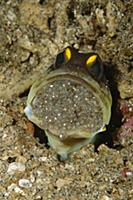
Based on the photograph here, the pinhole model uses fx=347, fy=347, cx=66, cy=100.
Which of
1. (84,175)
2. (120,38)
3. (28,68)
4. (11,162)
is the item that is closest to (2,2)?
(28,68)

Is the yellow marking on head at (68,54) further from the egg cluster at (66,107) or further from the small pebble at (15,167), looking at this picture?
the small pebble at (15,167)

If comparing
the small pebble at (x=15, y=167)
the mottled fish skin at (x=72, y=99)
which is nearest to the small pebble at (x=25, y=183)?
the small pebble at (x=15, y=167)

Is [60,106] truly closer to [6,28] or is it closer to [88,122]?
[88,122]

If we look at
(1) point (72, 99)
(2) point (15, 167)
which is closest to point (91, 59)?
(1) point (72, 99)

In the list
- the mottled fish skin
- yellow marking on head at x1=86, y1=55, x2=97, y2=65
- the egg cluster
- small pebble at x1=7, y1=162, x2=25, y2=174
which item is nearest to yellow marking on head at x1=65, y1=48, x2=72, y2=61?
the mottled fish skin

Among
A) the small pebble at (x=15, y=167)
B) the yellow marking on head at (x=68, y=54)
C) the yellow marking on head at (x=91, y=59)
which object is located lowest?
the small pebble at (x=15, y=167)

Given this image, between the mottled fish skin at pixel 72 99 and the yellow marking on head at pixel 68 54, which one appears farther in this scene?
the yellow marking on head at pixel 68 54

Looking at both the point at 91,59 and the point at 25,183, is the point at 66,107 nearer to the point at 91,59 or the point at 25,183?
the point at 91,59
